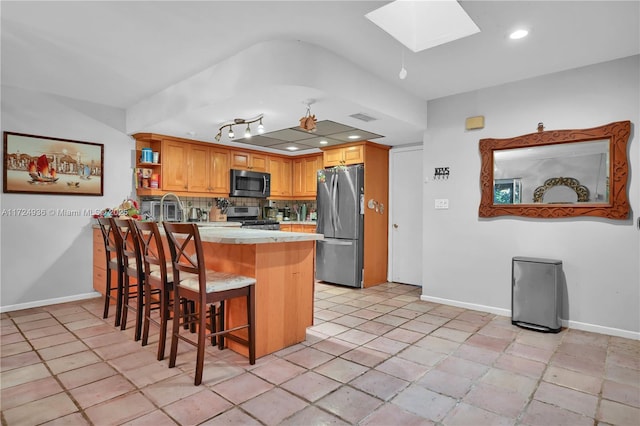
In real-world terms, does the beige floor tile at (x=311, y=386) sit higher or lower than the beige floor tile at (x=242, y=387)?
lower

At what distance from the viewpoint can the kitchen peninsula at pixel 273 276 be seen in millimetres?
2613

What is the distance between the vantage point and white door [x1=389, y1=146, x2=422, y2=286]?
206 inches

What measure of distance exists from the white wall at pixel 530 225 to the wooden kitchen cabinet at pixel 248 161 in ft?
9.66

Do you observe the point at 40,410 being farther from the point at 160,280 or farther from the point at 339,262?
A: the point at 339,262

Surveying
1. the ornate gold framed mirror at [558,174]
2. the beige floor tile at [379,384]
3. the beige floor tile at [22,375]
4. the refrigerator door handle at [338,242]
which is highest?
the ornate gold framed mirror at [558,174]

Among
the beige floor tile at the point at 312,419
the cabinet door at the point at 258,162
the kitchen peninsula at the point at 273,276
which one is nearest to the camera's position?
the beige floor tile at the point at 312,419

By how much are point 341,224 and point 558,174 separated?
8.99 ft

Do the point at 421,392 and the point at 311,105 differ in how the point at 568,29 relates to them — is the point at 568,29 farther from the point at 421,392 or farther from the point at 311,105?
the point at 421,392

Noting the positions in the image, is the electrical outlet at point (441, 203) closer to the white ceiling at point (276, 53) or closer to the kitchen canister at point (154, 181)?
the white ceiling at point (276, 53)

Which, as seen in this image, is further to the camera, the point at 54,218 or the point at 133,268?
the point at 54,218

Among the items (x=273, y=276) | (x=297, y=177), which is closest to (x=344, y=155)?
(x=297, y=177)

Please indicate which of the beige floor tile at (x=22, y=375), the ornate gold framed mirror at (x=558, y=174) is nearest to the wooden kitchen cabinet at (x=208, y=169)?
the beige floor tile at (x=22, y=375)

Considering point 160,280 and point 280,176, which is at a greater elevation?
point 280,176

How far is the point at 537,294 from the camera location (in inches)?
131
